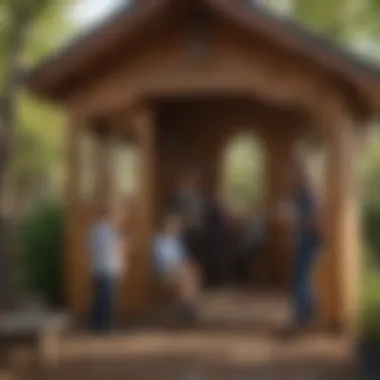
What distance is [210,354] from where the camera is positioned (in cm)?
1295

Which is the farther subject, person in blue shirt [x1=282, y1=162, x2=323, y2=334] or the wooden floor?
person in blue shirt [x1=282, y1=162, x2=323, y2=334]

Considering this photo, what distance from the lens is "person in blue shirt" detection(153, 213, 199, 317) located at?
15.5 m

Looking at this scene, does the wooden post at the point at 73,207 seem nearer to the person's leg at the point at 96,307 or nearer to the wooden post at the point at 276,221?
the person's leg at the point at 96,307

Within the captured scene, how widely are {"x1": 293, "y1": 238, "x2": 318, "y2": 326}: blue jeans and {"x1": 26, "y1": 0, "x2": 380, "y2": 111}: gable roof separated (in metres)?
2.11

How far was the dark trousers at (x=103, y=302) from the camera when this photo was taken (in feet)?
48.1

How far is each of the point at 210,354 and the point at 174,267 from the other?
2.83 meters

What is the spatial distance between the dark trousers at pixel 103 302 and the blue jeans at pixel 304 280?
2.41m

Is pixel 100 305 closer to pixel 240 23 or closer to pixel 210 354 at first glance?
pixel 210 354

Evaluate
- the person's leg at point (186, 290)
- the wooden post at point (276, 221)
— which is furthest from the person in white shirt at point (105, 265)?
the wooden post at point (276, 221)

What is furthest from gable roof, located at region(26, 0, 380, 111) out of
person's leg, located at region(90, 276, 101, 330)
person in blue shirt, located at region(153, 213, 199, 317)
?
person's leg, located at region(90, 276, 101, 330)

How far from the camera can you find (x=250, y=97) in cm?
1839

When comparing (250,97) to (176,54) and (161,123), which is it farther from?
(176,54)

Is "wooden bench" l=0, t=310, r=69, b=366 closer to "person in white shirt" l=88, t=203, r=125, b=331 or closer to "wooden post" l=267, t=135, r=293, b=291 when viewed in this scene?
"person in white shirt" l=88, t=203, r=125, b=331

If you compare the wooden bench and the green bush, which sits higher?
the green bush
